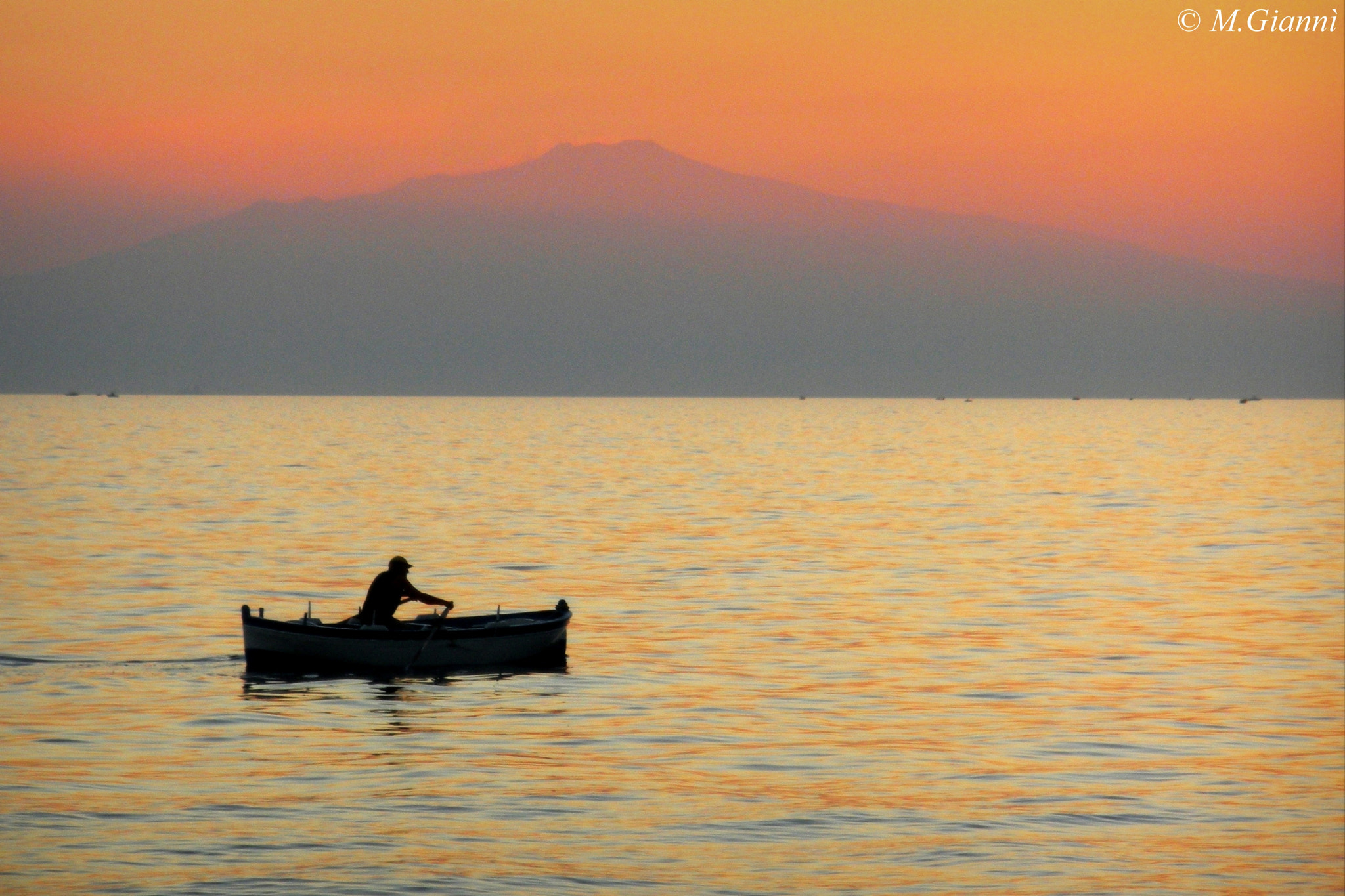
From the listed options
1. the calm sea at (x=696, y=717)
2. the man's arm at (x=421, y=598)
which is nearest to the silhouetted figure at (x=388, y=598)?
the man's arm at (x=421, y=598)

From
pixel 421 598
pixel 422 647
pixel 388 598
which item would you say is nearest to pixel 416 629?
pixel 422 647

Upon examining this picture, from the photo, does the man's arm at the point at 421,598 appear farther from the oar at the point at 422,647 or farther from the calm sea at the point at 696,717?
the calm sea at the point at 696,717

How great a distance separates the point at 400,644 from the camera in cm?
3130

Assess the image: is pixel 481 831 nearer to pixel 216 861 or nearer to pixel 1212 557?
pixel 216 861

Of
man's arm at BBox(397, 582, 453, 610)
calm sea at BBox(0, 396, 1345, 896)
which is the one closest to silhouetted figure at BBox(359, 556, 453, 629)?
man's arm at BBox(397, 582, 453, 610)

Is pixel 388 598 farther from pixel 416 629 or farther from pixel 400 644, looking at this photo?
pixel 400 644

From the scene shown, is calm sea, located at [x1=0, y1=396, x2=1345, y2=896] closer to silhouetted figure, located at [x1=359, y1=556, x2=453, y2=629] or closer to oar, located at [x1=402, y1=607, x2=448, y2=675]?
oar, located at [x1=402, y1=607, x2=448, y2=675]

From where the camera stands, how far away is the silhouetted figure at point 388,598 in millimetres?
31297

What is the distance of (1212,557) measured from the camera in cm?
5825

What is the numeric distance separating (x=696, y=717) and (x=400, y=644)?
658cm

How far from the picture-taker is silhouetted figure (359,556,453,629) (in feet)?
103

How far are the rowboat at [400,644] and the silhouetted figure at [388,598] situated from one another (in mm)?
297

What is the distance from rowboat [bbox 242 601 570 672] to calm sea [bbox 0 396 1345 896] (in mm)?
450

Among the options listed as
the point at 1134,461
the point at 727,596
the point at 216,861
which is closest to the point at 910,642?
the point at 727,596
